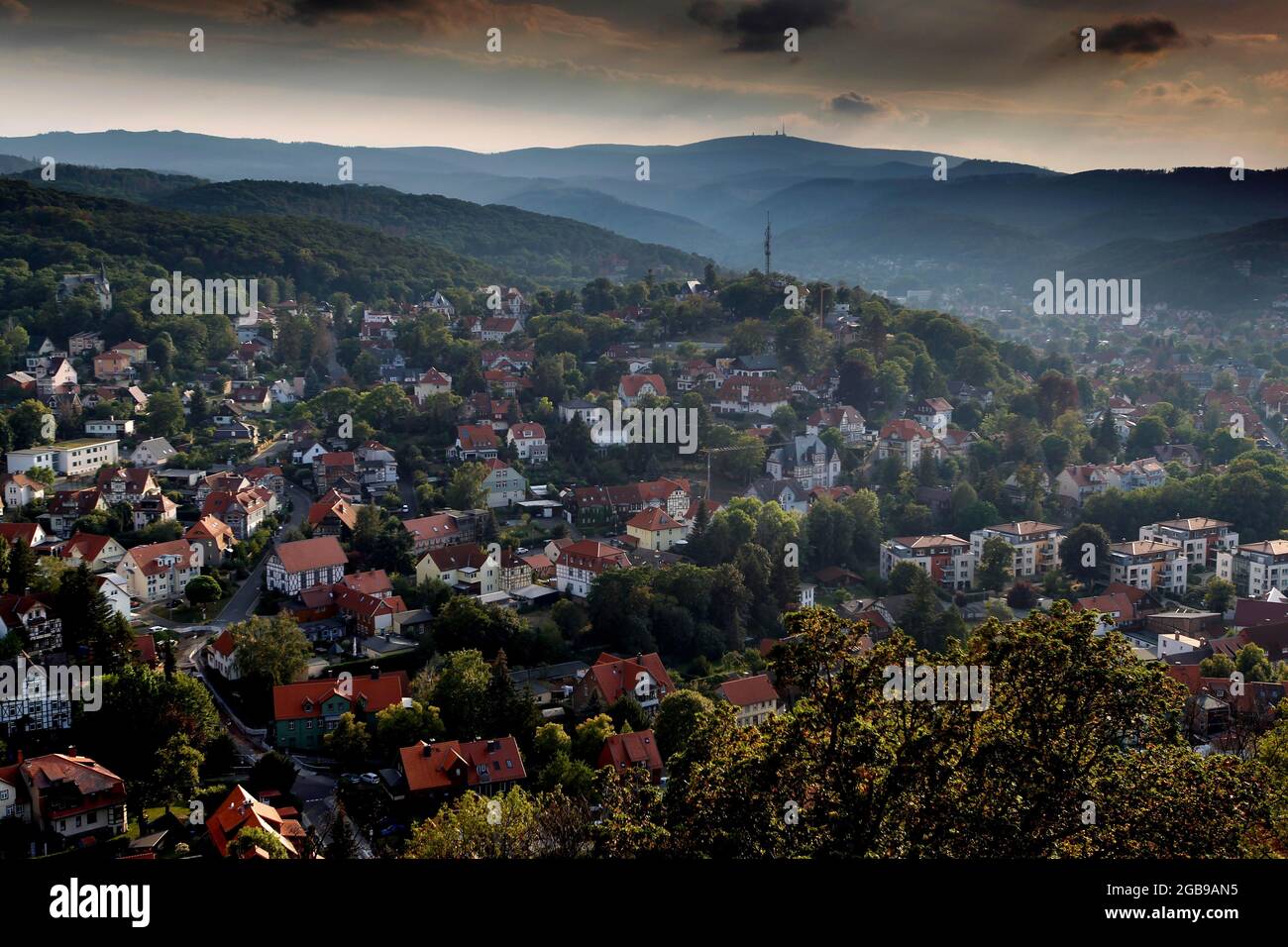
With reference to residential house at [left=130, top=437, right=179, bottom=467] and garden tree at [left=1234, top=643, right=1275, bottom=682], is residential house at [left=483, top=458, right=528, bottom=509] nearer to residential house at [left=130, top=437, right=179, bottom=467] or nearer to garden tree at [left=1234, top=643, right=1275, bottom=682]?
residential house at [left=130, top=437, right=179, bottom=467]

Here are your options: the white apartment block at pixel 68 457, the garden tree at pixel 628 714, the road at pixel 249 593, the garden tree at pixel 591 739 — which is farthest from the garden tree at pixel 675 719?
the white apartment block at pixel 68 457

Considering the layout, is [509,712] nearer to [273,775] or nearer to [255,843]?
[273,775]

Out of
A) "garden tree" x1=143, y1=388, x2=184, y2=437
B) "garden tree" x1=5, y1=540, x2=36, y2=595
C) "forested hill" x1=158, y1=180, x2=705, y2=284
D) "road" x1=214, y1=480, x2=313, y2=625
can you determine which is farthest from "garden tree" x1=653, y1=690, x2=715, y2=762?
"forested hill" x1=158, y1=180, x2=705, y2=284

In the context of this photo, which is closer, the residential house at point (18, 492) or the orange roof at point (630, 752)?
the orange roof at point (630, 752)

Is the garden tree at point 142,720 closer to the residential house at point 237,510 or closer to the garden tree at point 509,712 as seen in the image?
the garden tree at point 509,712

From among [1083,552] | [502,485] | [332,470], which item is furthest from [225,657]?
[1083,552]

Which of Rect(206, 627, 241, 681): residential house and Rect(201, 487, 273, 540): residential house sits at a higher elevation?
Rect(201, 487, 273, 540): residential house

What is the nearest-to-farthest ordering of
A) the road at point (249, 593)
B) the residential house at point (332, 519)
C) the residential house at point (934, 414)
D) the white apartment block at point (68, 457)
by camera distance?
the road at point (249, 593), the residential house at point (332, 519), the white apartment block at point (68, 457), the residential house at point (934, 414)
